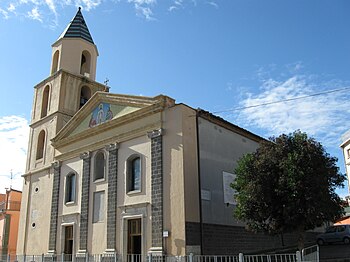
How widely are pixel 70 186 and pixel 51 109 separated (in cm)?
623

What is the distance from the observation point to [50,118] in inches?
1061

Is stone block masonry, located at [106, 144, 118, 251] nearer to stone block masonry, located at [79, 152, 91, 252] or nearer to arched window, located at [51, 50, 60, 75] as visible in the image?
stone block masonry, located at [79, 152, 91, 252]

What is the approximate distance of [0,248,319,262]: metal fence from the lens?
13.1 meters

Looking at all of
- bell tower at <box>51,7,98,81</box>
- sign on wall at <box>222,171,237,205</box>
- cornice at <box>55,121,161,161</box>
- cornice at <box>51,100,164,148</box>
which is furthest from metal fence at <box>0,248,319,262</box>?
bell tower at <box>51,7,98,81</box>

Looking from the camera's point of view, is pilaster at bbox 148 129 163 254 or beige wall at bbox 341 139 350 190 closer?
pilaster at bbox 148 129 163 254

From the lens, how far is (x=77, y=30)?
93.8 ft

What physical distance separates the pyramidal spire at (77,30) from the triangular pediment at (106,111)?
23.8 ft

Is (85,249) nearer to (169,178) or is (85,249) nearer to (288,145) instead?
(169,178)

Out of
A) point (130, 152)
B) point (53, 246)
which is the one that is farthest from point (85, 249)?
point (130, 152)

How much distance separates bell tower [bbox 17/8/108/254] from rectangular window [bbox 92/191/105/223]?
4.99 m

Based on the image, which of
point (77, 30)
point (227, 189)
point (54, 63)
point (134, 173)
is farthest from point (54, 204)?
point (77, 30)

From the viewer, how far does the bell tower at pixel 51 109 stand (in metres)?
25.7

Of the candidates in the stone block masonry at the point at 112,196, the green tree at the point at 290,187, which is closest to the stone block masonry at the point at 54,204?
the stone block masonry at the point at 112,196

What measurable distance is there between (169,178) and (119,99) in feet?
20.3
